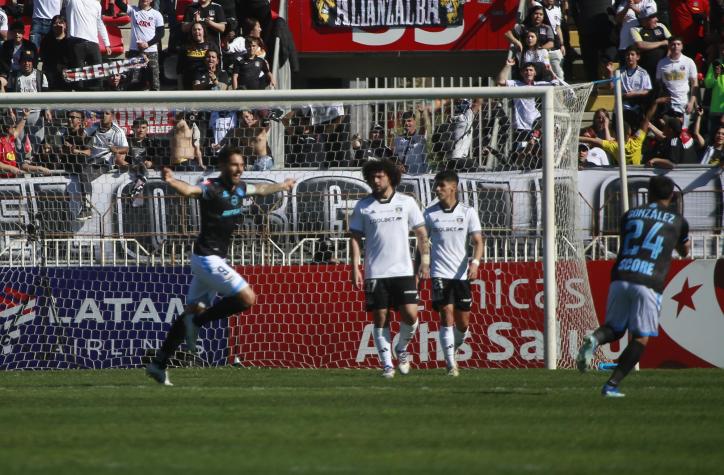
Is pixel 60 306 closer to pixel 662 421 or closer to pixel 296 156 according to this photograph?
pixel 296 156

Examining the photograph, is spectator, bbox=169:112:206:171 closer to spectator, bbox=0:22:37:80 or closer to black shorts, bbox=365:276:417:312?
black shorts, bbox=365:276:417:312

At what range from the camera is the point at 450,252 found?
13.6 metres

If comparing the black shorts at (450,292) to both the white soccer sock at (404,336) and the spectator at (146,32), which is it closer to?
the white soccer sock at (404,336)

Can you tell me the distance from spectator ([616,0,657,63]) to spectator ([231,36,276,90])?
617 cm

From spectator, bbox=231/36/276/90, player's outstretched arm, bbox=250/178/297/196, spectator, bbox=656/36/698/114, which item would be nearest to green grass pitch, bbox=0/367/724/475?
player's outstretched arm, bbox=250/178/297/196

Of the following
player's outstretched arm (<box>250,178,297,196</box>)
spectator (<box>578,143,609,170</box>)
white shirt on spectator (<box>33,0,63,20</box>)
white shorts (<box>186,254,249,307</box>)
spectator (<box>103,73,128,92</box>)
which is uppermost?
white shirt on spectator (<box>33,0,63,20</box>)

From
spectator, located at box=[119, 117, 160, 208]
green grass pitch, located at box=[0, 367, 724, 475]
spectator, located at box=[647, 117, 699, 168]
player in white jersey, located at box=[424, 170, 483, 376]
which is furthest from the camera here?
spectator, located at box=[647, 117, 699, 168]

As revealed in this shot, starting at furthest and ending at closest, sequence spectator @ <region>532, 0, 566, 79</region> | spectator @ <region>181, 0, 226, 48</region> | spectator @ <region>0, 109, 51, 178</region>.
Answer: spectator @ <region>181, 0, 226, 48</region>, spectator @ <region>532, 0, 566, 79</region>, spectator @ <region>0, 109, 51, 178</region>

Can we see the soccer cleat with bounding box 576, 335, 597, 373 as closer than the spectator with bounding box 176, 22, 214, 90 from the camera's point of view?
Yes

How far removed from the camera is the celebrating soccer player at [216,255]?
11.8 metres

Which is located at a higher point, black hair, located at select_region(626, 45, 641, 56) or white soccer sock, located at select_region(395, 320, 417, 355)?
black hair, located at select_region(626, 45, 641, 56)

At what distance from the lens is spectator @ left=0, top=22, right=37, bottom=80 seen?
22344 millimetres

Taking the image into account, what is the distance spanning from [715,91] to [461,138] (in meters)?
6.31

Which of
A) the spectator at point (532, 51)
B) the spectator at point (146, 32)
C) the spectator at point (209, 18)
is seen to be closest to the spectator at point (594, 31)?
the spectator at point (532, 51)
